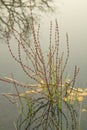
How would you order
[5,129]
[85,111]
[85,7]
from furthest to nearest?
1. [85,7]
2. [85,111]
3. [5,129]

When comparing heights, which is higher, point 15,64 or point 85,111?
point 15,64

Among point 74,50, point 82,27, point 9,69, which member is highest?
point 82,27

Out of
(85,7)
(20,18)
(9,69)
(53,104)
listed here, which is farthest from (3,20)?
(53,104)

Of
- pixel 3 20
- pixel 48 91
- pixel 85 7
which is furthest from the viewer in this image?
pixel 85 7

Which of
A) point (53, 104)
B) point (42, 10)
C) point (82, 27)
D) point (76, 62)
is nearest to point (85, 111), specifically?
point (53, 104)

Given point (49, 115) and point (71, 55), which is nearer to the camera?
point (49, 115)

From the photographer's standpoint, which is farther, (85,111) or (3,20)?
(3,20)

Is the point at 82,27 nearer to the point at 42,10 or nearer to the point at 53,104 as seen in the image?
the point at 42,10

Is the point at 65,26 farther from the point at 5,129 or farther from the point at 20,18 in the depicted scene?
the point at 5,129

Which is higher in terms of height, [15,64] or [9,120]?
[15,64]
